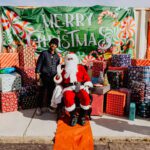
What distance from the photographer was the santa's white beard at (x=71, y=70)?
584 cm

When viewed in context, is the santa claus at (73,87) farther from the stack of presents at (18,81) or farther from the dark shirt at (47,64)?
the stack of presents at (18,81)

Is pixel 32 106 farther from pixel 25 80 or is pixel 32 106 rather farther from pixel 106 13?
pixel 106 13

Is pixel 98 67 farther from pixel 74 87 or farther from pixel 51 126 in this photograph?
pixel 51 126

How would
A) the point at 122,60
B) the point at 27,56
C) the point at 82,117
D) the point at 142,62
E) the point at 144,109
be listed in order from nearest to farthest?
the point at 82,117
the point at 144,109
the point at 27,56
the point at 122,60
the point at 142,62

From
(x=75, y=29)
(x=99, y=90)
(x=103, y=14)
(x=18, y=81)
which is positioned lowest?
(x=99, y=90)

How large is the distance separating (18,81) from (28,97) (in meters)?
0.50

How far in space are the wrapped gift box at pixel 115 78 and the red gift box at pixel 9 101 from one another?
8.35ft

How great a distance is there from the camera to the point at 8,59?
7.32 meters

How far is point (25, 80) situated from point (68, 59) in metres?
1.67

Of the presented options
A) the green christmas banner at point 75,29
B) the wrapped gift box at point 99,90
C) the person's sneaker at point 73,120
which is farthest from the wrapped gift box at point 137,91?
the green christmas banner at point 75,29

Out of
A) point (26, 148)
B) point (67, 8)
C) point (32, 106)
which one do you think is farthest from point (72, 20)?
point (26, 148)

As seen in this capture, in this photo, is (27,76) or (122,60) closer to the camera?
(27,76)

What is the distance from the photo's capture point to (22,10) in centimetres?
795

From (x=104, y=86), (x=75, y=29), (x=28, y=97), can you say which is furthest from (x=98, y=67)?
(x=28, y=97)
